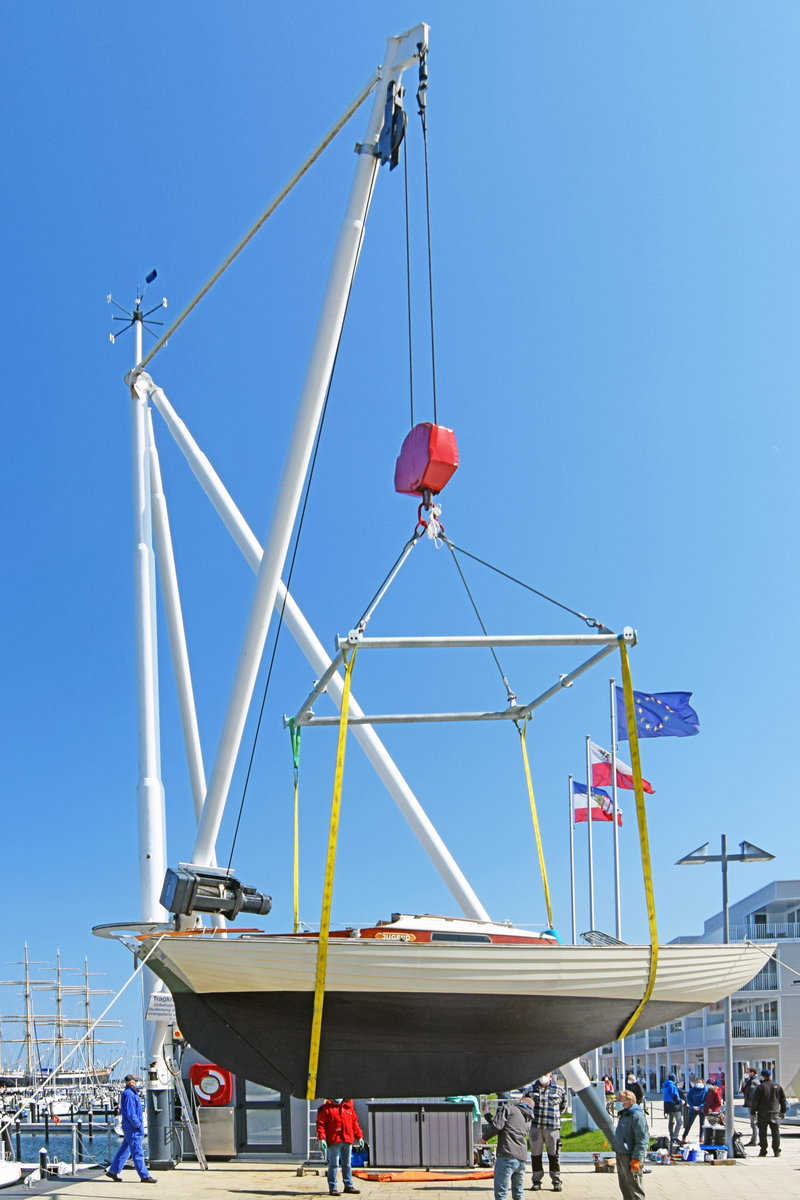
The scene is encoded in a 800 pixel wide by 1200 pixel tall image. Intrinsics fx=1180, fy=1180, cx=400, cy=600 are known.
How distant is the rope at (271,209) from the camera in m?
15.4

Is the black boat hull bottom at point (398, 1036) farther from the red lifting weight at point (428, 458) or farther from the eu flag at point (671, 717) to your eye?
the eu flag at point (671, 717)

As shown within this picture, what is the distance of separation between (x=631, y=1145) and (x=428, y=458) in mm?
8145

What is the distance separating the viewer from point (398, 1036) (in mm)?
9766

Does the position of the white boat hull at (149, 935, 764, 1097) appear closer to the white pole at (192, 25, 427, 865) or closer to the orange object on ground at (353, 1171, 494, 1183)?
the white pole at (192, 25, 427, 865)

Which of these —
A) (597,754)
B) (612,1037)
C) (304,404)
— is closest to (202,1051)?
(612,1037)

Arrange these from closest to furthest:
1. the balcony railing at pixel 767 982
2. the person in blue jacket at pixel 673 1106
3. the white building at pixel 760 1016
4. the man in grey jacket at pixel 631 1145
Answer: the man in grey jacket at pixel 631 1145, the person in blue jacket at pixel 673 1106, the white building at pixel 760 1016, the balcony railing at pixel 767 982

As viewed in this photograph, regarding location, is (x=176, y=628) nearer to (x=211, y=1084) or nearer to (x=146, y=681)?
(x=146, y=681)

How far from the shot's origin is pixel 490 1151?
1961 cm

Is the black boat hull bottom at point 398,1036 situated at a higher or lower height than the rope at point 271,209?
lower

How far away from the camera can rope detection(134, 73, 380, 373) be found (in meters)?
15.4

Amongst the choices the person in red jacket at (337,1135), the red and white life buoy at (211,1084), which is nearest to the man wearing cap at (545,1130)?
the person in red jacket at (337,1135)

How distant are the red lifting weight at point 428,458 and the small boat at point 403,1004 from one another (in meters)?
4.21

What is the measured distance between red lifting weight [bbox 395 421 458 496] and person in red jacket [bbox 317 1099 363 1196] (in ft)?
30.6

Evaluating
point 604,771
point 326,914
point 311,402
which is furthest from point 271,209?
point 604,771
